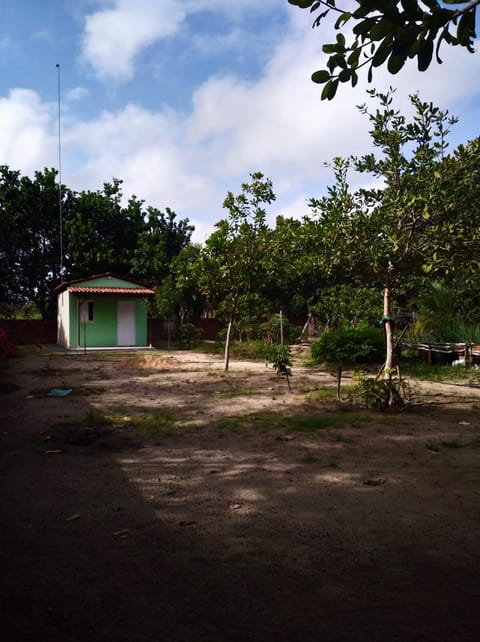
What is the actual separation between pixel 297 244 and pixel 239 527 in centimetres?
533

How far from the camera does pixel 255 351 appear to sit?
1705cm

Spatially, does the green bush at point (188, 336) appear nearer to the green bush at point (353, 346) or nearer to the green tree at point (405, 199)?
the green bush at point (353, 346)

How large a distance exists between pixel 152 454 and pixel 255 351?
12148 mm

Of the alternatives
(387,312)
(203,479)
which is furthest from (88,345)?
(203,479)

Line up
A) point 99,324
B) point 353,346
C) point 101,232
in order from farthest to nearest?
point 101,232, point 99,324, point 353,346

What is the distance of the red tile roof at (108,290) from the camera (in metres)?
20.1

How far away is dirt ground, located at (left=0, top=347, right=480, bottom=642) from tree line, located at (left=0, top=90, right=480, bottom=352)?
7.36 ft

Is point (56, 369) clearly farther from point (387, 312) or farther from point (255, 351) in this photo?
point (387, 312)

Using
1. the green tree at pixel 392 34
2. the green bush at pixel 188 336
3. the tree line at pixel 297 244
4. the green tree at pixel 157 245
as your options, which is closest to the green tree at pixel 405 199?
the tree line at pixel 297 244

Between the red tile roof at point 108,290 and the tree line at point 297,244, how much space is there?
2.36 ft

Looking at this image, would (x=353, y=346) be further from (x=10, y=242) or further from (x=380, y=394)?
(x=10, y=242)

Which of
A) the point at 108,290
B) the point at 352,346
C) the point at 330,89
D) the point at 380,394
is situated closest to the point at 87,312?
the point at 108,290

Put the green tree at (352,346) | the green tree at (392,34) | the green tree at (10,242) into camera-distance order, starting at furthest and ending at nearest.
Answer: the green tree at (10,242), the green tree at (352,346), the green tree at (392,34)

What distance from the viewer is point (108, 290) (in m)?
20.7
